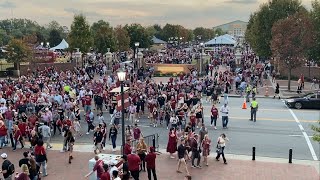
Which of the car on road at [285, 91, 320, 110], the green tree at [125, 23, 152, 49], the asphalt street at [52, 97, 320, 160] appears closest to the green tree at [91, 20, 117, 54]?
the green tree at [125, 23, 152, 49]

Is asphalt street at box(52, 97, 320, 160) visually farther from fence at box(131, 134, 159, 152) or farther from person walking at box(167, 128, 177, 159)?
person walking at box(167, 128, 177, 159)

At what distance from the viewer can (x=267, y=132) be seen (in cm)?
2362

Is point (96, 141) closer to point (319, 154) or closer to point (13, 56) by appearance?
point (319, 154)

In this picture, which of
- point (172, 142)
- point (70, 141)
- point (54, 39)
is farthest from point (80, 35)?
point (54, 39)

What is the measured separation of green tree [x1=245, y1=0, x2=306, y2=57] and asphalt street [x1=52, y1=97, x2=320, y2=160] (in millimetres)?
23327

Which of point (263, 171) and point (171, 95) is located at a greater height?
point (171, 95)

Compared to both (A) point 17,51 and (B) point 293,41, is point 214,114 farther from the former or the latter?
(A) point 17,51

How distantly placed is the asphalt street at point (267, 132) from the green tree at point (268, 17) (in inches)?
918

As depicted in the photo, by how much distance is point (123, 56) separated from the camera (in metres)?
79.8

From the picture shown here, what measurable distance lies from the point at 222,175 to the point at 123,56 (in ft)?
213

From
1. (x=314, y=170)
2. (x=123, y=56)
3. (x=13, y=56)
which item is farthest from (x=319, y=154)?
(x=123, y=56)

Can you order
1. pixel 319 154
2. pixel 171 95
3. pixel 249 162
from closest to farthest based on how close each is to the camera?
pixel 249 162, pixel 319 154, pixel 171 95

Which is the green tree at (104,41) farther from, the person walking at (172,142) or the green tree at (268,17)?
the person walking at (172,142)

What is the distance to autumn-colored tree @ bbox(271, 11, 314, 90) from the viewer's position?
4128cm
